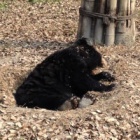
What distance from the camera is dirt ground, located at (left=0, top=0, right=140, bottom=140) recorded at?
5.87 m

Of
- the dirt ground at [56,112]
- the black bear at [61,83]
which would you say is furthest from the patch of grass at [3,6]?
the black bear at [61,83]

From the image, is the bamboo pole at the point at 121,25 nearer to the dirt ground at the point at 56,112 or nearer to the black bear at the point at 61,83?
the dirt ground at the point at 56,112

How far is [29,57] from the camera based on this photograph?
8.77 m

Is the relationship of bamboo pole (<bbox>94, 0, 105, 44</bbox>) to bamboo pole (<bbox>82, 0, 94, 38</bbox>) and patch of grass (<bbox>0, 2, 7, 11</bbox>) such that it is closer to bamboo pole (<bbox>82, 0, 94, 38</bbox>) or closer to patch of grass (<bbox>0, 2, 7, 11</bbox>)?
bamboo pole (<bbox>82, 0, 94, 38</bbox>)

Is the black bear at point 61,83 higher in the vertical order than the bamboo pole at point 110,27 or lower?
lower

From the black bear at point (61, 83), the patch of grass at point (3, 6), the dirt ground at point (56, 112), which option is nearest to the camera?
the dirt ground at point (56, 112)

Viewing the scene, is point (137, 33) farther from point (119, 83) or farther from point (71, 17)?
point (119, 83)

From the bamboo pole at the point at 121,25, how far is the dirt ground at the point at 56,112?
0.80 ft

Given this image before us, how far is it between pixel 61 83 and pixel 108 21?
2.39 metres

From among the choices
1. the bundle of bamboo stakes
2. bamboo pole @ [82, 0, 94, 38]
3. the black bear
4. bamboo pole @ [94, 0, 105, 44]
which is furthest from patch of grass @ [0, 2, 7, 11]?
the black bear

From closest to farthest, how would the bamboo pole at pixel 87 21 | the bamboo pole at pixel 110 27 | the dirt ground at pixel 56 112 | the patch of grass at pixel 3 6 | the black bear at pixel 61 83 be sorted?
1. the dirt ground at pixel 56 112
2. the black bear at pixel 61 83
3. the bamboo pole at pixel 110 27
4. the bamboo pole at pixel 87 21
5. the patch of grass at pixel 3 6

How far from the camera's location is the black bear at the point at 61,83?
6.90m

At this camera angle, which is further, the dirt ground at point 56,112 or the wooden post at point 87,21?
the wooden post at point 87,21

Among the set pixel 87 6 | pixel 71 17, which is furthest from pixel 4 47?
pixel 71 17
